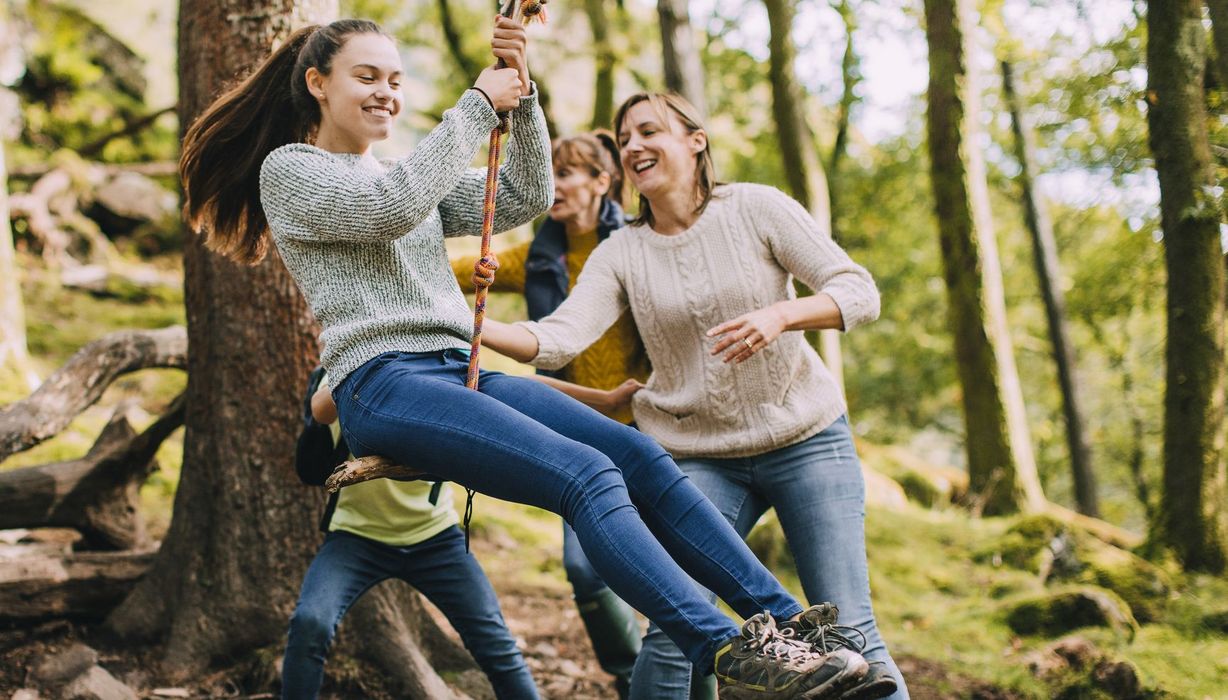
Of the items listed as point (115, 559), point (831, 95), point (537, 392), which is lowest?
point (115, 559)

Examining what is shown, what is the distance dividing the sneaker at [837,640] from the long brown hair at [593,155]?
240 centimetres

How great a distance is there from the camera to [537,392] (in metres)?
2.79

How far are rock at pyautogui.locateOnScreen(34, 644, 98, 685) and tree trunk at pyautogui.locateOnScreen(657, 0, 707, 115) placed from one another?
18.8 feet

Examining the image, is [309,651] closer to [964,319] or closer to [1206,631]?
[1206,631]

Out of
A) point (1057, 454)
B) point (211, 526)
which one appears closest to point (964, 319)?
point (211, 526)

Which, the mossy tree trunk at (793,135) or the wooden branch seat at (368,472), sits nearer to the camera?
the wooden branch seat at (368,472)

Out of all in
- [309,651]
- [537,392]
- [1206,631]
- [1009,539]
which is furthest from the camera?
[1009,539]

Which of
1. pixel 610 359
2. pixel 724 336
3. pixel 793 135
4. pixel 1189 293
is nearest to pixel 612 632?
pixel 610 359

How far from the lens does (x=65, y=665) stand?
402 centimetres

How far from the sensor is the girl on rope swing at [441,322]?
232 cm

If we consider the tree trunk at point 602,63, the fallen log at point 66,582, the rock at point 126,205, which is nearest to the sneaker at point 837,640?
the fallen log at point 66,582

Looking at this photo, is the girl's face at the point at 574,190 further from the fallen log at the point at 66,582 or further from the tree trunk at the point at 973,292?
the tree trunk at the point at 973,292

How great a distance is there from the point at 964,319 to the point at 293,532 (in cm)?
788

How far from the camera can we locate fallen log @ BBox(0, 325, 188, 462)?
175 inches
